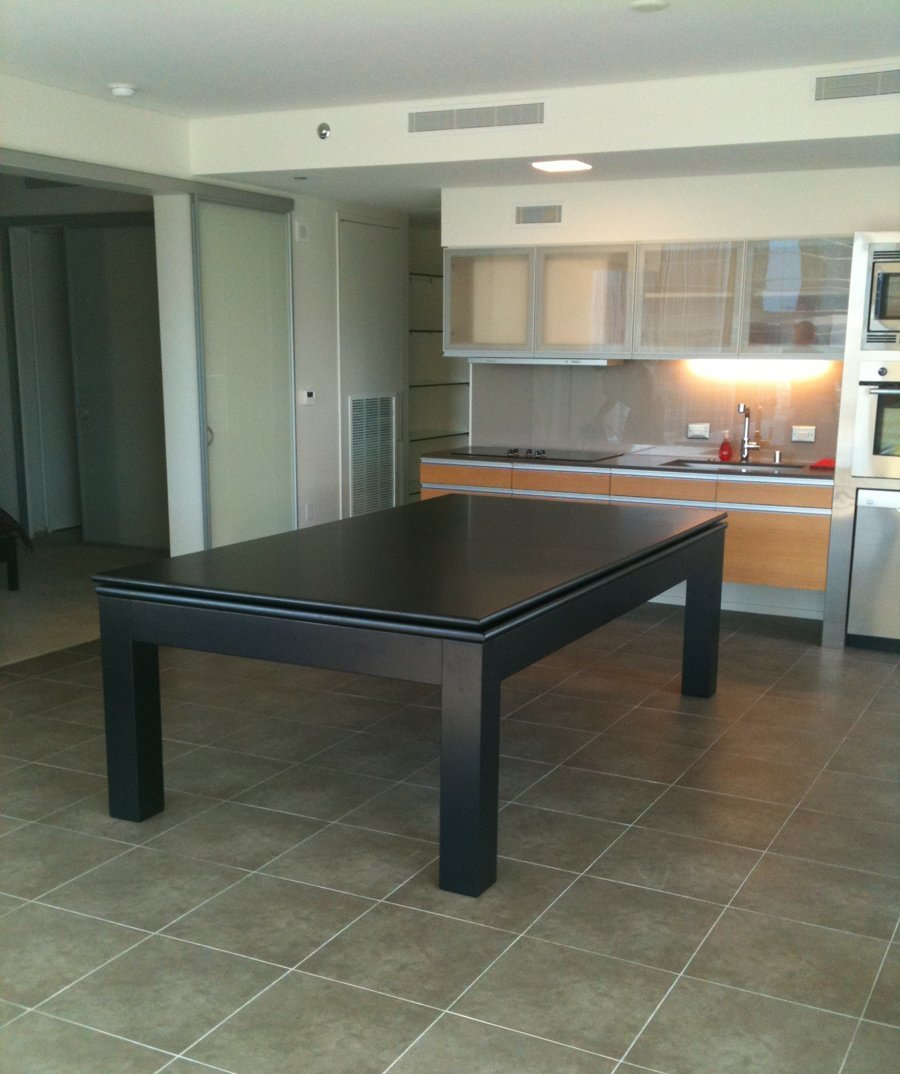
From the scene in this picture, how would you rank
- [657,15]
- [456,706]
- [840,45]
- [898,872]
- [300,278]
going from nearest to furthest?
[456,706] → [898,872] → [657,15] → [840,45] → [300,278]

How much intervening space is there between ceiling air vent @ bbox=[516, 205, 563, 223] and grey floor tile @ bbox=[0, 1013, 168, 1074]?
499 centimetres

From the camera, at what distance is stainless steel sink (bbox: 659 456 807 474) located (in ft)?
18.9

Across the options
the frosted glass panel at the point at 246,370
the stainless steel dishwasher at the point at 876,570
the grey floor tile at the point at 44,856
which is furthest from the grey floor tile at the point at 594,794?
the frosted glass panel at the point at 246,370

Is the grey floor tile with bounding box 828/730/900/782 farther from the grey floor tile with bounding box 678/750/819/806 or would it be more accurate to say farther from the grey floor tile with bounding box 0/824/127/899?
the grey floor tile with bounding box 0/824/127/899

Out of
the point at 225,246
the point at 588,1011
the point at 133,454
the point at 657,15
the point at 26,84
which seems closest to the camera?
the point at 588,1011

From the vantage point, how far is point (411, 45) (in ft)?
14.2

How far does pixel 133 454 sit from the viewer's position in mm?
7766

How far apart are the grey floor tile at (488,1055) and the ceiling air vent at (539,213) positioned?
482cm

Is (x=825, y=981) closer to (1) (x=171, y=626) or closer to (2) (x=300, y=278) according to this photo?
(1) (x=171, y=626)

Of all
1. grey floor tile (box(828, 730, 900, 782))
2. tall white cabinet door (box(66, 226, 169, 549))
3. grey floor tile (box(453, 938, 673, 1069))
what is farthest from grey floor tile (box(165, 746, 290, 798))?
tall white cabinet door (box(66, 226, 169, 549))

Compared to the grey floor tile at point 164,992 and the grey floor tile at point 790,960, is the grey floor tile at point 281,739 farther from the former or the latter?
the grey floor tile at point 790,960

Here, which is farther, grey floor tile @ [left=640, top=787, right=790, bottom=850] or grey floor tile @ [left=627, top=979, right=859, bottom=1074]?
grey floor tile @ [left=640, top=787, right=790, bottom=850]

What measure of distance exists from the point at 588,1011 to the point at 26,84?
4.60 meters

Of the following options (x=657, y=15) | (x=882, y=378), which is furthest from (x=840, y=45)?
(x=882, y=378)
